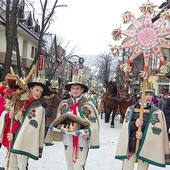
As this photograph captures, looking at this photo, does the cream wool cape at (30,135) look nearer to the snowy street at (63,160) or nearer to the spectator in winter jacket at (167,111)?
the snowy street at (63,160)

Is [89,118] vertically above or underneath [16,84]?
underneath

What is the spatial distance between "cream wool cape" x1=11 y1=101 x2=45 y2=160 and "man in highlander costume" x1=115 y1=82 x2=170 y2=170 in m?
1.19

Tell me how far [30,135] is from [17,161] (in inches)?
18.2

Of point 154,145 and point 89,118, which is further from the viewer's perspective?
point 89,118

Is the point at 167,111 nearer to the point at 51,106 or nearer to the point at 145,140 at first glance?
the point at 51,106

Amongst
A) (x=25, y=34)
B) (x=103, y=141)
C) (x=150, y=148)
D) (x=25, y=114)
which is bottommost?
(x=103, y=141)

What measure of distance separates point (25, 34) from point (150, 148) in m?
23.8

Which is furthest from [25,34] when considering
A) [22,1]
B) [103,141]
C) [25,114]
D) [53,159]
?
[25,114]

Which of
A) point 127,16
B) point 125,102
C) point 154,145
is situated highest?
point 127,16

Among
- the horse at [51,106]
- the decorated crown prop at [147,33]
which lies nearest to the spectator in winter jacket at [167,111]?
the horse at [51,106]

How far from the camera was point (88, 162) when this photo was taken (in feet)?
22.8

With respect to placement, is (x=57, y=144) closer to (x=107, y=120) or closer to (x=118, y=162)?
(x=118, y=162)

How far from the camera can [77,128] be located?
4.84 m

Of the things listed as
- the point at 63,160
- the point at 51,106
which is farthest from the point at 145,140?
the point at 51,106
